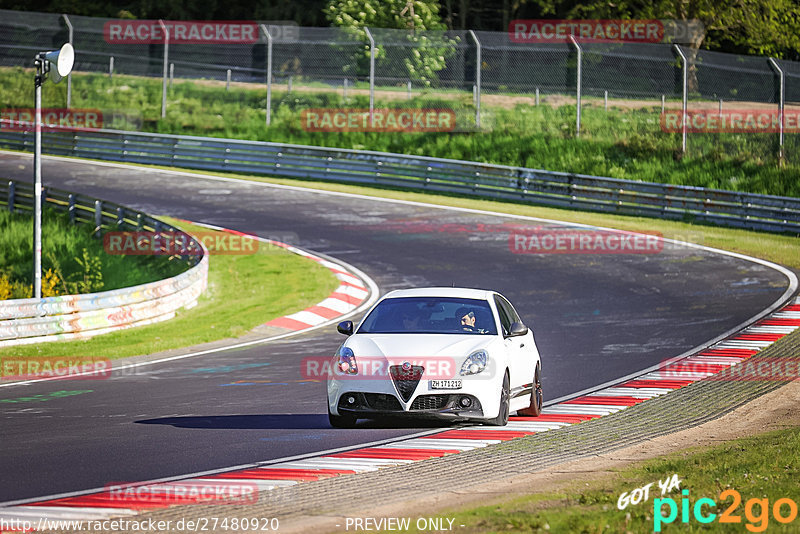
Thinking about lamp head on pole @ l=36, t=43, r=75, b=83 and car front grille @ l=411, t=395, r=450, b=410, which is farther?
lamp head on pole @ l=36, t=43, r=75, b=83

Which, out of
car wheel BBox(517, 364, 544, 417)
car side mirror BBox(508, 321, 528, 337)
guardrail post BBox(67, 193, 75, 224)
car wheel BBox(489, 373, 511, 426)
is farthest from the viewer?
guardrail post BBox(67, 193, 75, 224)

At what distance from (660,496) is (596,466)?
4.75ft

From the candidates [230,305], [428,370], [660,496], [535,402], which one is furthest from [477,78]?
[660,496]

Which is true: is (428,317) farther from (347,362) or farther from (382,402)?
(382,402)

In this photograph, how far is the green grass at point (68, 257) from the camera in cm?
2412

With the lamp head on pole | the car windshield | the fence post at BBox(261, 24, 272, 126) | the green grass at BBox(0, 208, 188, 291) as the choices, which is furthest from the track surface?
the lamp head on pole

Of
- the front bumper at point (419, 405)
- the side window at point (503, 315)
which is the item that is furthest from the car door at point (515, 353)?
the front bumper at point (419, 405)

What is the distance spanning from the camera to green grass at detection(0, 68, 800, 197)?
33.5 meters

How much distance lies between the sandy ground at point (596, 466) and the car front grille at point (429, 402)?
1542 mm

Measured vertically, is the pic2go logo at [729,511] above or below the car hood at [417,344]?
below

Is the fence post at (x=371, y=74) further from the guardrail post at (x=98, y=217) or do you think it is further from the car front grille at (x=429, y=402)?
the car front grille at (x=429, y=402)

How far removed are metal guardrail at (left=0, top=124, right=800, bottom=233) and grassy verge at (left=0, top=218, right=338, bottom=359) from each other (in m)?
9.10

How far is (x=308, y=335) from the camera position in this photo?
60.9 ft

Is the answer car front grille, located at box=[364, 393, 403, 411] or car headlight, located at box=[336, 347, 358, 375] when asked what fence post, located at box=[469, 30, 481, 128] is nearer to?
car headlight, located at box=[336, 347, 358, 375]
